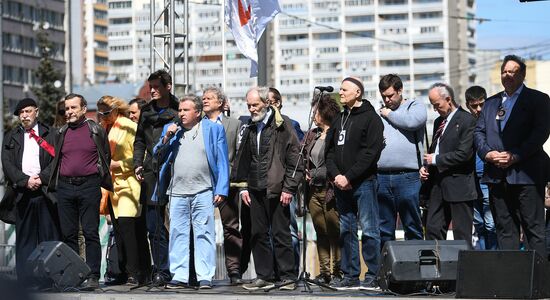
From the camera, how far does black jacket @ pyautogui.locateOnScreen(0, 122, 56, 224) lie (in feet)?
50.2

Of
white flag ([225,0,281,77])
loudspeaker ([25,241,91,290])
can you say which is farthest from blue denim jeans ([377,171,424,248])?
white flag ([225,0,281,77])

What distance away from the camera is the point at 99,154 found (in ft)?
48.3

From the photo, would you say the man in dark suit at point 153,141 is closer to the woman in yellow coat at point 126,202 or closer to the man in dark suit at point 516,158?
the woman in yellow coat at point 126,202

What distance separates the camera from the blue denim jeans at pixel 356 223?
46.0ft

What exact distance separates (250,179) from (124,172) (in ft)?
4.70

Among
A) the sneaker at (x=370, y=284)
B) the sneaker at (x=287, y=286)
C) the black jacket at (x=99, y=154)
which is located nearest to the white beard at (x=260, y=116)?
the black jacket at (x=99, y=154)

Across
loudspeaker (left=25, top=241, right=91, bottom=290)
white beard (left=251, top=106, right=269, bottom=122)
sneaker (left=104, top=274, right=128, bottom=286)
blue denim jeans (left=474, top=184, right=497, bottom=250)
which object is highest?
white beard (left=251, top=106, right=269, bottom=122)

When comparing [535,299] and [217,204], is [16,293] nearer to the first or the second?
[535,299]

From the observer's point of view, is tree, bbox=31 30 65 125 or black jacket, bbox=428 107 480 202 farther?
tree, bbox=31 30 65 125

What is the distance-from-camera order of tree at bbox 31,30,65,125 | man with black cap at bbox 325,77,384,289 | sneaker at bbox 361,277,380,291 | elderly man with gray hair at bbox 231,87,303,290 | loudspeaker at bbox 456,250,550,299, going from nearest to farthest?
1. loudspeaker at bbox 456,250,550,299
2. sneaker at bbox 361,277,380,291
3. man with black cap at bbox 325,77,384,289
4. elderly man with gray hair at bbox 231,87,303,290
5. tree at bbox 31,30,65,125

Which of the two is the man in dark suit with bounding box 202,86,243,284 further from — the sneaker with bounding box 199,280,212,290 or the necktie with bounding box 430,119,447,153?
the necktie with bounding box 430,119,447,153

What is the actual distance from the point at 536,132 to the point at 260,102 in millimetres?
2987

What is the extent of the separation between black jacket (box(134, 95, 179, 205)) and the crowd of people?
0.01 meters

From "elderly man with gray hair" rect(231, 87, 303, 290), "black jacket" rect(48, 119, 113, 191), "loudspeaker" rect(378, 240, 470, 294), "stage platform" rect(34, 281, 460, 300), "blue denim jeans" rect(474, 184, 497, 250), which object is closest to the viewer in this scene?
"stage platform" rect(34, 281, 460, 300)
